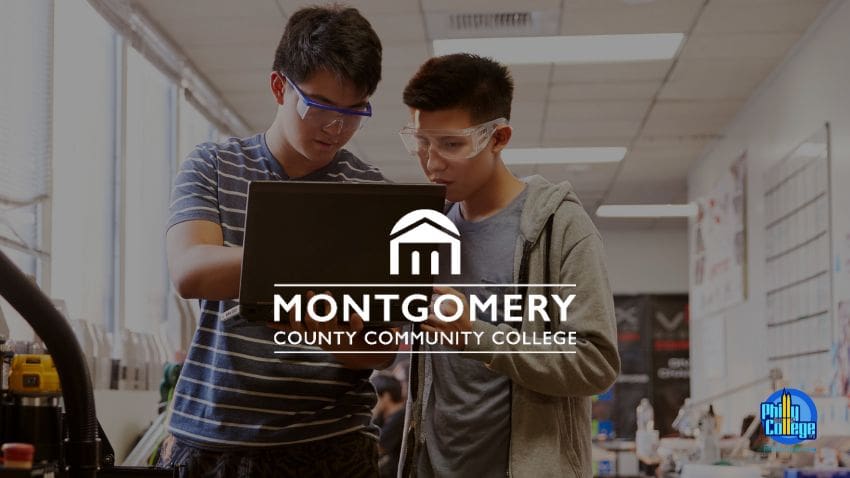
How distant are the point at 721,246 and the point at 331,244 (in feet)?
18.3

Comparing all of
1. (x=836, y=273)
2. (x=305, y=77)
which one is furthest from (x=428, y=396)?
(x=836, y=273)

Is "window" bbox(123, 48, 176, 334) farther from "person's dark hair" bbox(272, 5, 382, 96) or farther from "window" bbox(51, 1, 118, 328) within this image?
"person's dark hair" bbox(272, 5, 382, 96)

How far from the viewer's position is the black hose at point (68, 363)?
0.98 meters

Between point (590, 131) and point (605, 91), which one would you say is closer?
point (605, 91)

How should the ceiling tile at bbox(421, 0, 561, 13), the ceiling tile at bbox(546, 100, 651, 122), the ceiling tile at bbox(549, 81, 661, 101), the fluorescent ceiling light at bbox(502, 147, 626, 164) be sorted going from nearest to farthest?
the ceiling tile at bbox(421, 0, 561, 13) < the ceiling tile at bbox(549, 81, 661, 101) < the ceiling tile at bbox(546, 100, 651, 122) < the fluorescent ceiling light at bbox(502, 147, 626, 164)

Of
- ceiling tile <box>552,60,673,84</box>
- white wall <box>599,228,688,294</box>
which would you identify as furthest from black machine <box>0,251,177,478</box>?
white wall <box>599,228,688,294</box>

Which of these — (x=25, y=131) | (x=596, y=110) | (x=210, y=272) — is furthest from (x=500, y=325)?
(x=596, y=110)

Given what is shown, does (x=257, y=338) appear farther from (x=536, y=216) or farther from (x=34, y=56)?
(x=34, y=56)

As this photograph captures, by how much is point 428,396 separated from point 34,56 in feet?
7.96

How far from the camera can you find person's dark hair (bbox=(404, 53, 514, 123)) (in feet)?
4.93

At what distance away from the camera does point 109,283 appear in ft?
13.0

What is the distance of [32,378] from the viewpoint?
1.02 m

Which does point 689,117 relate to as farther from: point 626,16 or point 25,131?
point 25,131

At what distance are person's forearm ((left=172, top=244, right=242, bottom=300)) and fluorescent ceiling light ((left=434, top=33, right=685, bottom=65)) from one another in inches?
136
